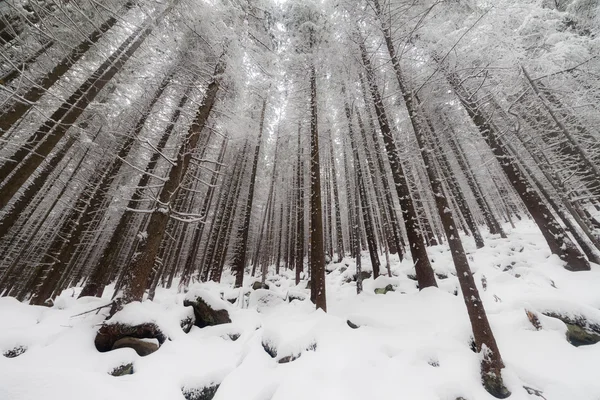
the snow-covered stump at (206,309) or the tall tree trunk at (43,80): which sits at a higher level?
the tall tree trunk at (43,80)

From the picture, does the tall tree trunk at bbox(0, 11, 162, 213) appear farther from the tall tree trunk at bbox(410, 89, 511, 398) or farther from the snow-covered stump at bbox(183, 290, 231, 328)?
the tall tree trunk at bbox(410, 89, 511, 398)

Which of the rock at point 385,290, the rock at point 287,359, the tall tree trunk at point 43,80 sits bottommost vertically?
the rock at point 287,359

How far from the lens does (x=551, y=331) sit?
444 centimetres

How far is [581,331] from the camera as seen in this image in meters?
4.34

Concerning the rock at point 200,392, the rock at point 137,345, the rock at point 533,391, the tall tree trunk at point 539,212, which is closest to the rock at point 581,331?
the rock at point 533,391

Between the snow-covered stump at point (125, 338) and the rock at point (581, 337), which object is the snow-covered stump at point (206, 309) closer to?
the snow-covered stump at point (125, 338)

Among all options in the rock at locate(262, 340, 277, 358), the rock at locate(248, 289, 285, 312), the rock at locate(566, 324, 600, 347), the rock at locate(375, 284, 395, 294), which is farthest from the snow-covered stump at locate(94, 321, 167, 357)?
the rock at locate(566, 324, 600, 347)

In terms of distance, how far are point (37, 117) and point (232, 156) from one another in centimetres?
1029

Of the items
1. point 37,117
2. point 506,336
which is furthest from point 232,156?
point 506,336

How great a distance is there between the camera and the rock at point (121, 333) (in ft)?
14.4

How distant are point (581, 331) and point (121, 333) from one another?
8.83m

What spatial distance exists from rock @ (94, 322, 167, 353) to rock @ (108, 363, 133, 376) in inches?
25.5

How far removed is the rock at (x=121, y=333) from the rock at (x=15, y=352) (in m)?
1.06

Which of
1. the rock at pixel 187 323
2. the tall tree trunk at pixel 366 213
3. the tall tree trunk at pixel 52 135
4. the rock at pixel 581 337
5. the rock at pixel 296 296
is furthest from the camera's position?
the tall tree trunk at pixel 366 213
